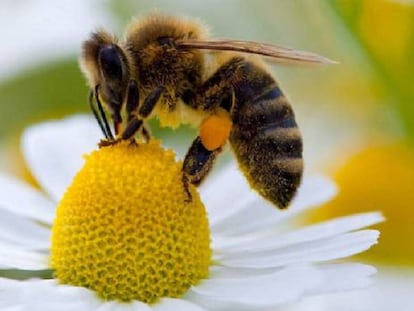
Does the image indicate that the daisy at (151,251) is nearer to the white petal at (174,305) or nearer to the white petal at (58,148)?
the white petal at (174,305)

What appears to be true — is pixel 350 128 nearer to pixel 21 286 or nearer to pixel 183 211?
pixel 183 211

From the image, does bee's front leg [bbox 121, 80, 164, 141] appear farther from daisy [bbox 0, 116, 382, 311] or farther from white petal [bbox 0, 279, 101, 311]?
white petal [bbox 0, 279, 101, 311]

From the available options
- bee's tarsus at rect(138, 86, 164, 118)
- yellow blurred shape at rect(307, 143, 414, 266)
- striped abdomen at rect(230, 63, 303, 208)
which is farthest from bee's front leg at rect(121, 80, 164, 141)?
yellow blurred shape at rect(307, 143, 414, 266)

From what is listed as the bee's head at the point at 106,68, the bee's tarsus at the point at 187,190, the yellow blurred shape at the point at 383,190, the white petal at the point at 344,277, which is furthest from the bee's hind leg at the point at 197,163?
the yellow blurred shape at the point at 383,190

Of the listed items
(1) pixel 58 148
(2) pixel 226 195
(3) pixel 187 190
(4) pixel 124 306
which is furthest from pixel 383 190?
(4) pixel 124 306

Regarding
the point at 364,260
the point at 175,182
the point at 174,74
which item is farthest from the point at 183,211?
the point at 364,260

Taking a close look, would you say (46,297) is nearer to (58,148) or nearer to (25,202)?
(25,202)
